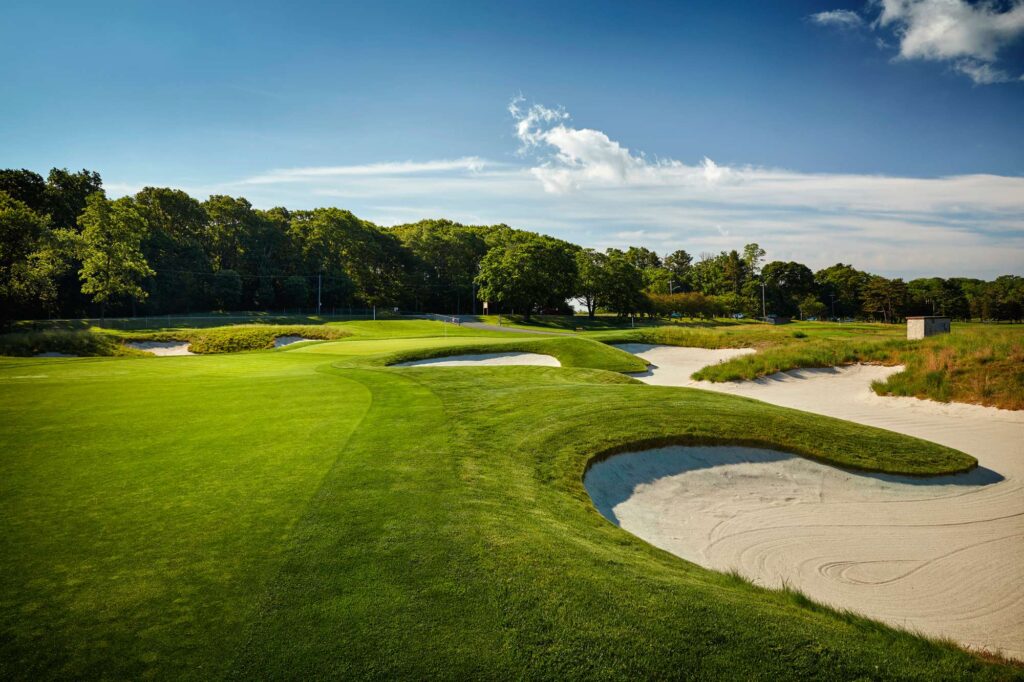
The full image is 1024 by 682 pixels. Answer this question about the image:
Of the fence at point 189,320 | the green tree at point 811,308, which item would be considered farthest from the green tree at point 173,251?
the green tree at point 811,308

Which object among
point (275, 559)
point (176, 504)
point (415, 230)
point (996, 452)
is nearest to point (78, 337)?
point (176, 504)

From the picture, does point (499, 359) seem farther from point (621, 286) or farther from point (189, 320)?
point (621, 286)

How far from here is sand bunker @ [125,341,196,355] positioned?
3394 cm

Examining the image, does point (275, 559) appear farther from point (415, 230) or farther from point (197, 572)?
point (415, 230)

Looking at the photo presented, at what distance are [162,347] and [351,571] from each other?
37881 millimetres

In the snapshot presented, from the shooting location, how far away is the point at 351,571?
4.49m

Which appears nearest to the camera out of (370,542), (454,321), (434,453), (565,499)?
(370,542)

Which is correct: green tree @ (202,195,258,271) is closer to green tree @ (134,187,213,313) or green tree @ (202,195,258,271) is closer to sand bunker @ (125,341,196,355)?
green tree @ (134,187,213,313)

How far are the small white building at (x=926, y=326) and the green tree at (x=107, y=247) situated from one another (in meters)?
58.1

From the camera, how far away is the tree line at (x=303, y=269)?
1768 inches

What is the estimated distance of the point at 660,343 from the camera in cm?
2942

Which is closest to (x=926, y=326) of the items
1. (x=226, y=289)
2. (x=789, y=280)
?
(x=226, y=289)

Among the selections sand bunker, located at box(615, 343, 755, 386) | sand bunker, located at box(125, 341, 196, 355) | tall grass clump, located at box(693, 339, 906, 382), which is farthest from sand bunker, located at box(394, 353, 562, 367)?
sand bunker, located at box(125, 341, 196, 355)

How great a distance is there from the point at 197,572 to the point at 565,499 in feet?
15.8
